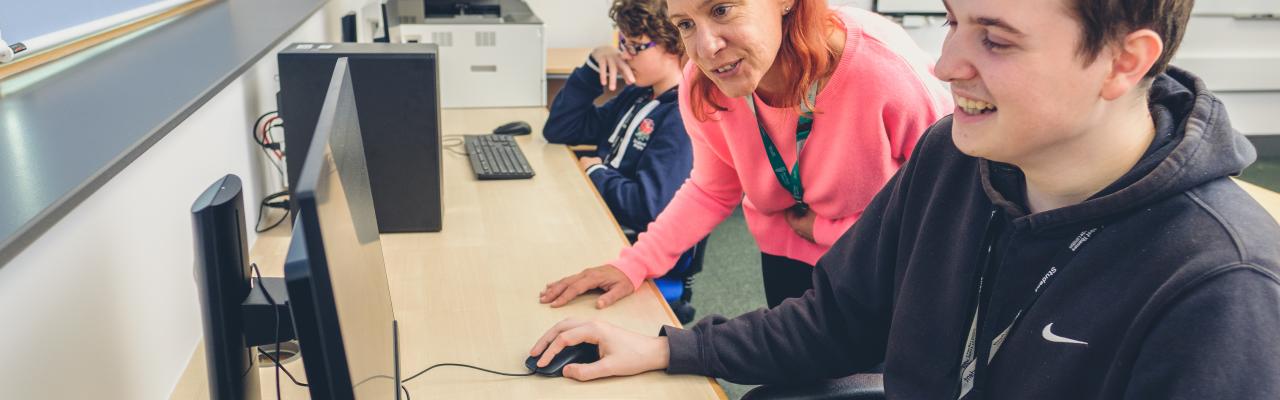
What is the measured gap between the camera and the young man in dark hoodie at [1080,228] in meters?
0.75

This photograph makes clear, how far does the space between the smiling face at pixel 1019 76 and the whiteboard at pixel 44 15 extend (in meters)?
1.08

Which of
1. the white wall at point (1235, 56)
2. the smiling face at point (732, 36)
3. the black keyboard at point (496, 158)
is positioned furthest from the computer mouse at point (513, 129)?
the white wall at point (1235, 56)

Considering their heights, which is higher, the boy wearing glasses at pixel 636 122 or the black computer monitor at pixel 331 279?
the black computer monitor at pixel 331 279

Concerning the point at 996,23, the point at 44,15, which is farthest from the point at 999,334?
the point at 44,15

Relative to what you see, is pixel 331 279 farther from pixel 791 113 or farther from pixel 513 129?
pixel 513 129

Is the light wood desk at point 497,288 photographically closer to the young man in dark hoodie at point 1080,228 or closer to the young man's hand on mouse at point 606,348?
the young man's hand on mouse at point 606,348

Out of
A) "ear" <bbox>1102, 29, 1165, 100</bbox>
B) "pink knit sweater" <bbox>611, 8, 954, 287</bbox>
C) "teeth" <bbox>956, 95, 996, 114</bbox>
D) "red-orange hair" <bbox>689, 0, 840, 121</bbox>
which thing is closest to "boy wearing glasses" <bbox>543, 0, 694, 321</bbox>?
Answer: "pink knit sweater" <bbox>611, 8, 954, 287</bbox>

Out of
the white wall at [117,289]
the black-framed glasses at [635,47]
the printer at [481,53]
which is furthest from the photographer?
the printer at [481,53]

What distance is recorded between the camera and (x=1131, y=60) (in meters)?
0.80

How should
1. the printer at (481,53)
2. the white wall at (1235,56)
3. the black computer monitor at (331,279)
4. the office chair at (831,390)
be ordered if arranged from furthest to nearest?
the white wall at (1235,56)
the printer at (481,53)
the office chair at (831,390)
the black computer monitor at (331,279)

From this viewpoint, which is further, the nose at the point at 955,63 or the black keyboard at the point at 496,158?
the black keyboard at the point at 496,158

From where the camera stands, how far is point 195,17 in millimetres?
1925

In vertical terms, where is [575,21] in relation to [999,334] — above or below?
below

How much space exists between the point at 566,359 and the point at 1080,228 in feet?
2.06
